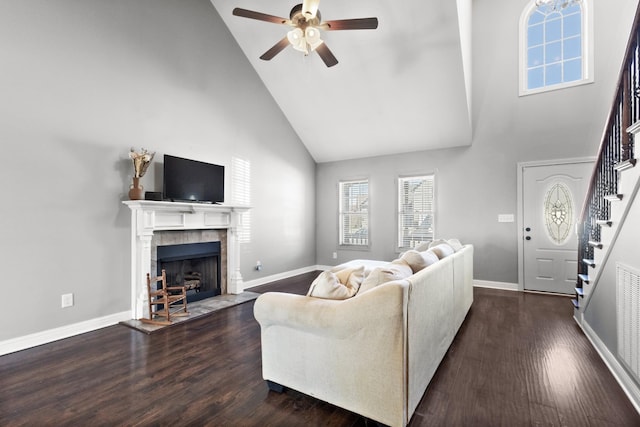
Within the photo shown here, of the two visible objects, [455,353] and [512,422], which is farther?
[455,353]

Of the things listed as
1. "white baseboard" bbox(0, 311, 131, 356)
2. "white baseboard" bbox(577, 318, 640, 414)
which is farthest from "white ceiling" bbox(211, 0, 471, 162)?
"white baseboard" bbox(0, 311, 131, 356)

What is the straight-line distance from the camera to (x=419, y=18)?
400 cm

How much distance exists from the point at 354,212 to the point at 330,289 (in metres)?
4.87

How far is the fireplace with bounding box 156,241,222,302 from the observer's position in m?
4.09

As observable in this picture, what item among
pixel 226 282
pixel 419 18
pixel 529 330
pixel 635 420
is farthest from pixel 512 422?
pixel 419 18

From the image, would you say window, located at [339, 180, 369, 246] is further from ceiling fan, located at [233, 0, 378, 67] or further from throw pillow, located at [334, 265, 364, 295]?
throw pillow, located at [334, 265, 364, 295]

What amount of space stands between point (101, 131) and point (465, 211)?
546 centimetres

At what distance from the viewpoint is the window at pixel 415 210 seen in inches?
231

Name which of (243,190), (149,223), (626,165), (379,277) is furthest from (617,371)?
(243,190)

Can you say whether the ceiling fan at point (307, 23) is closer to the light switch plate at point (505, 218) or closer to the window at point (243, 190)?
the window at point (243, 190)

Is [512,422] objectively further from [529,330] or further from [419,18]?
[419,18]

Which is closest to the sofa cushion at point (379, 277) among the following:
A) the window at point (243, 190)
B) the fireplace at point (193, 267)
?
the fireplace at point (193, 267)

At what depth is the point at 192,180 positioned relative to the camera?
4148 mm

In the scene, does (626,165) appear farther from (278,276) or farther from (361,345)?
(278,276)
